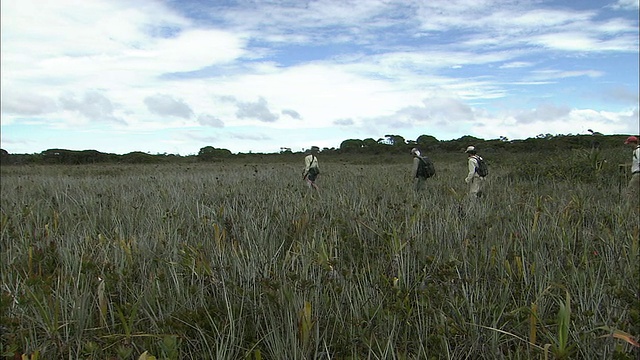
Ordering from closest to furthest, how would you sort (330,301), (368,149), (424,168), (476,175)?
(330,301) < (476,175) < (424,168) < (368,149)

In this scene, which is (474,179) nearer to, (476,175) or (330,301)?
(476,175)

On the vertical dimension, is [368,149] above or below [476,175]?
above

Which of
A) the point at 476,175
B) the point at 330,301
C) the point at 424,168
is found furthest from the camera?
the point at 424,168

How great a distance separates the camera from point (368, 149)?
36.9 metres

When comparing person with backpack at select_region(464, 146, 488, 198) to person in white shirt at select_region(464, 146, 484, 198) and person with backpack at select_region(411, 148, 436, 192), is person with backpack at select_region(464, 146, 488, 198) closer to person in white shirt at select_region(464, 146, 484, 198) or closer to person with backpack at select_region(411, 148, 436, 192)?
person in white shirt at select_region(464, 146, 484, 198)

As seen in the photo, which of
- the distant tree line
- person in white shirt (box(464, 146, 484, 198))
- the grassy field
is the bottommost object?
the grassy field

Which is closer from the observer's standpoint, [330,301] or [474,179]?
[330,301]

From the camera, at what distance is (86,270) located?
9.16 feet

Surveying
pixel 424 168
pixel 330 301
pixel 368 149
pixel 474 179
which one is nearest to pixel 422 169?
pixel 424 168

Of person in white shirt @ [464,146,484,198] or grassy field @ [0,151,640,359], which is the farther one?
person in white shirt @ [464,146,484,198]

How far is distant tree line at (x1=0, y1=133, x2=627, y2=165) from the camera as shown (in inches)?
1133

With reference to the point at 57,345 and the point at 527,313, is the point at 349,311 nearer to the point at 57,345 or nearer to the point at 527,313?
the point at 527,313

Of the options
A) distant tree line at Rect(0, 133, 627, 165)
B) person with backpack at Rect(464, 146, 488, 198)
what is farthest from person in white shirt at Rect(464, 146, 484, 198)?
distant tree line at Rect(0, 133, 627, 165)

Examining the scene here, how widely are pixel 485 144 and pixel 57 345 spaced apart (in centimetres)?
3493
